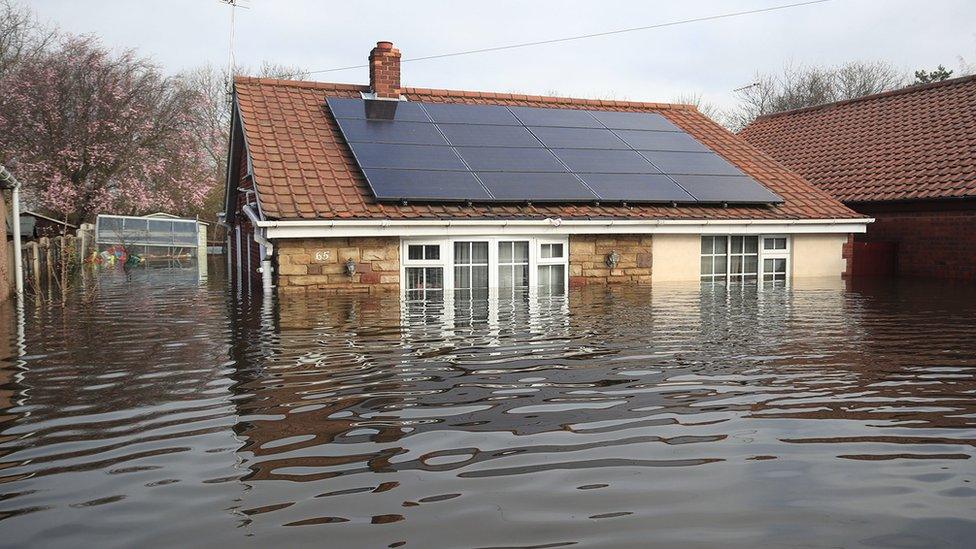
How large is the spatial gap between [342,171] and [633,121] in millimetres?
8062

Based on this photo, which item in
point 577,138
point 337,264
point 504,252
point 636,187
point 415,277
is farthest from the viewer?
point 577,138

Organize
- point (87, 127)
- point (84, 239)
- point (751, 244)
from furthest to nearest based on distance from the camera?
1. point (84, 239)
2. point (87, 127)
3. point (751, 244)

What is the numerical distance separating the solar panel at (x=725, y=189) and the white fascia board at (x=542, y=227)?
2.21 ft

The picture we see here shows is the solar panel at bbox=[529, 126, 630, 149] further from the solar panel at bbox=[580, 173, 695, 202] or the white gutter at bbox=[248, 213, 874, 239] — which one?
the white gutter at bbox=[248, 213, 874, 239]

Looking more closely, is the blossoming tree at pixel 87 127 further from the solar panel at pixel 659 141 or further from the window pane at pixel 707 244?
the window pane at pixel 707 244

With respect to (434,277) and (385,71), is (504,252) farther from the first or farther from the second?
(385,71)

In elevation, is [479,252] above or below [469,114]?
below

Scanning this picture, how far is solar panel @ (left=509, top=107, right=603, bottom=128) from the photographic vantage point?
781 inches

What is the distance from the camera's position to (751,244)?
1817 centimetres

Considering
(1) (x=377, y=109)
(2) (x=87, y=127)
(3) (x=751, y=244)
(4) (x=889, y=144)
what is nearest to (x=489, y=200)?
(1) (x=377, y=109)

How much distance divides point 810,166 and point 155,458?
22328 millimetres

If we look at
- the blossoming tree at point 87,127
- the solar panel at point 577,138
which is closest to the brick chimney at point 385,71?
the solar panel at point 577,138

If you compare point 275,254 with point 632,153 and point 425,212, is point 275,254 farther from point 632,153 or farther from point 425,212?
point 632,153

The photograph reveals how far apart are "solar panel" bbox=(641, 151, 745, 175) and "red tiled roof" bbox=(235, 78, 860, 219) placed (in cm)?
95
